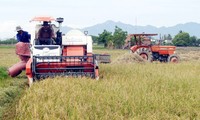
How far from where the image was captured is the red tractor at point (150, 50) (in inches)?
732

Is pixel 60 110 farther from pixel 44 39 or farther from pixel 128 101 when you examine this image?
pixel 44 39

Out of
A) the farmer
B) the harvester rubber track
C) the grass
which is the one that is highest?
the farmer

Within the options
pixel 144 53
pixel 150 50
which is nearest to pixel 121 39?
pixel 150 50

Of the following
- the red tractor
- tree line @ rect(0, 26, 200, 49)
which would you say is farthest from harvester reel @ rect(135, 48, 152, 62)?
tree line @ rect(0, 26, 200, 49)

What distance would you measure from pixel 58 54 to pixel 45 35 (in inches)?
44.7

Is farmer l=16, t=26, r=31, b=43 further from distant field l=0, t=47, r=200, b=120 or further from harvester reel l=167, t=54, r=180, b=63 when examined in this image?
harvester reel l=167, t=54, r=180, b=63

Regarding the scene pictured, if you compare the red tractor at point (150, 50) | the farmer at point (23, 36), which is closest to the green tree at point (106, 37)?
the red tractor at point (150, 50)

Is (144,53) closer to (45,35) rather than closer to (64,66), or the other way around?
(45,35)

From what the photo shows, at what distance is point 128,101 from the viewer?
609 cm

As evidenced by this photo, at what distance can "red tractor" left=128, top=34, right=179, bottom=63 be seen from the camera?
61.0ft

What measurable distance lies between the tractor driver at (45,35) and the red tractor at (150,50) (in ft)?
27.0

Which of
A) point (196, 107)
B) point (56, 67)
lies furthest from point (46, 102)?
point (56, 67)

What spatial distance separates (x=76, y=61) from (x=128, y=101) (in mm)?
3861

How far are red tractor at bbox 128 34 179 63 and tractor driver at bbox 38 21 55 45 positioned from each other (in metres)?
8.24
